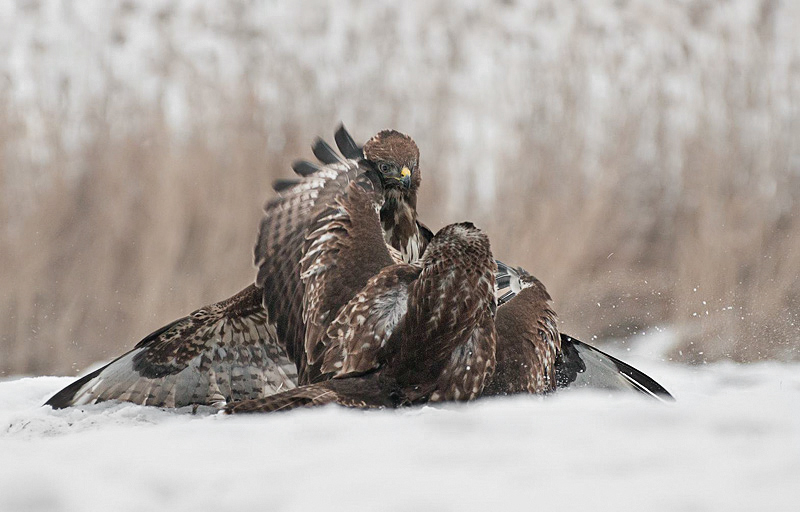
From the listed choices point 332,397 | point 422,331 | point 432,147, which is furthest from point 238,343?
point 432,147

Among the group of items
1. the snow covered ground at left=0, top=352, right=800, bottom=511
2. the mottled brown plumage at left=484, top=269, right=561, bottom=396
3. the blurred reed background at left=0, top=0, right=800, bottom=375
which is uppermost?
the blurred reed background at left=0, top=0, right=800, bottom=375

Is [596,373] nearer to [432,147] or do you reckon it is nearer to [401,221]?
[401,221]

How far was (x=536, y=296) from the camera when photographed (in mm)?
2438

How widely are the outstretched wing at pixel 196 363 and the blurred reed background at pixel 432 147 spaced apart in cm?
238

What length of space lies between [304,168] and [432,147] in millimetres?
2631

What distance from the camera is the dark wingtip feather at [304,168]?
2648 millimetres

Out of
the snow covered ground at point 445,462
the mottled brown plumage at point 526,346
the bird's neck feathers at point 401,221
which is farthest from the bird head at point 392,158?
the snow covered ground at point 445,462

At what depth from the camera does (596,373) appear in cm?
263

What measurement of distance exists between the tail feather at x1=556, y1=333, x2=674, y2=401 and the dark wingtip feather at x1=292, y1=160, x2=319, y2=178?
93cm

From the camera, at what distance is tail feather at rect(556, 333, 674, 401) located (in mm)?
2570

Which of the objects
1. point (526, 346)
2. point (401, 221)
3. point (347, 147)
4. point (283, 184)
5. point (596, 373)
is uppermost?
point (347, 147)

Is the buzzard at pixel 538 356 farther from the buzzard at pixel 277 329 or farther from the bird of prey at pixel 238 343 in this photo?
the bird of prey at pixel 238 343

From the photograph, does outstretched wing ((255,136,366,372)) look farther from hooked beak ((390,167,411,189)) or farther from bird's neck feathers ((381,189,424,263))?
bird's neck feathers ((381,189,424,263))

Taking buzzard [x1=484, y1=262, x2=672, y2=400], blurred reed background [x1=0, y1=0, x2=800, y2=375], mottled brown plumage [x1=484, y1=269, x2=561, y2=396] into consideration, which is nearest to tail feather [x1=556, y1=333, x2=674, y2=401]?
buzzard [x1=484, y1=262, x2=672, y2=400]
